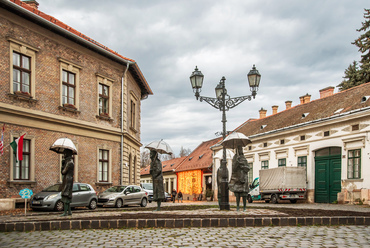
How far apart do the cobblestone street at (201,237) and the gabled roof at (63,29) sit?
12.9 m

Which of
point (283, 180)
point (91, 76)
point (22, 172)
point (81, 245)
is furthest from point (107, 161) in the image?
point (81, 245)

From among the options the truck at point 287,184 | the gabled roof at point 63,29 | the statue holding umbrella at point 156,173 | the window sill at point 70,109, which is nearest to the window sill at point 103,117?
the window sill at point 70,109

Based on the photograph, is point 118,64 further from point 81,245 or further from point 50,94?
point 81,245

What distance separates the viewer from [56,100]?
22031mm

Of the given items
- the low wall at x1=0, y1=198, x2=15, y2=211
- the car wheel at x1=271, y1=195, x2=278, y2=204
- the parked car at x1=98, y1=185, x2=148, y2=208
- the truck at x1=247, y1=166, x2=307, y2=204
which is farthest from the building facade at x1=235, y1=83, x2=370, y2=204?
the low wall at x1=0, y1=198, x2=15, y2=211

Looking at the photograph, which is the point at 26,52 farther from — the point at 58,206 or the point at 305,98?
the point at 305,98

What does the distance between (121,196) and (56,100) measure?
6.46m

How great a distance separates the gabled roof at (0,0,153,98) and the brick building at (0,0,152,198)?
0.15 feet

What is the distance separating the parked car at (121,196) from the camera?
22.9 metres

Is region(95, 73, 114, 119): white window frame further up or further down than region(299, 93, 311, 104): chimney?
further down

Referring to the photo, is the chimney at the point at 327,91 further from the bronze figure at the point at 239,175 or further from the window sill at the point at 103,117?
the bronze figure at the point at 239,175

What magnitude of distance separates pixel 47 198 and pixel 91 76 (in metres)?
8.99

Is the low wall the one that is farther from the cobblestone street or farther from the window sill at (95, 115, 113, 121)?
the cobblestone street

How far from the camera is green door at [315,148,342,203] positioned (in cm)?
2639
